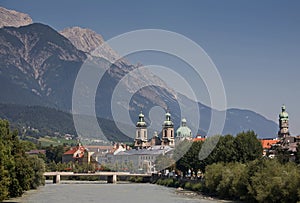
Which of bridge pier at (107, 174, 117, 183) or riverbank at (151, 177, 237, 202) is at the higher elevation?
bridge pier at (107, 174, 117, 183)

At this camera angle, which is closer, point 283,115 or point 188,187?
point 188,187

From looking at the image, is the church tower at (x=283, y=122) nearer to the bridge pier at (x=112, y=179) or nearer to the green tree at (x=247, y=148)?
the bridge pier at (x=112, y=179)

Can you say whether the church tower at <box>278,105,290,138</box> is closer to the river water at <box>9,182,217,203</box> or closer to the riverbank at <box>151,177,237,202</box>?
the riverbank at <box>151,177,237,202</box>

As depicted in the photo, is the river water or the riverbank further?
the riverbank

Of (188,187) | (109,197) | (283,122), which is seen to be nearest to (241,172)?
(109,197)

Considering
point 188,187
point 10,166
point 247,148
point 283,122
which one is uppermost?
point 283,122

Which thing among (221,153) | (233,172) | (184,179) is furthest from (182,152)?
(233,172)

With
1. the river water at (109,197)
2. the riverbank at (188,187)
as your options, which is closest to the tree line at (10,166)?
the river water at (109,197)

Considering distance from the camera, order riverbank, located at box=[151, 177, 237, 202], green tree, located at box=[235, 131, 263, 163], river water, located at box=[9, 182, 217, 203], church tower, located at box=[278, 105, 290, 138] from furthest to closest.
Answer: church tower, located at box=[278, 105, 290, 138] < green tree, located at box=[235, 131, 263, 163] < riverbank, located at box=[151, 177, 237, 202] < river water, located at box=[9, 182, 217, 203]

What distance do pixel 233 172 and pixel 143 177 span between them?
7651 cm

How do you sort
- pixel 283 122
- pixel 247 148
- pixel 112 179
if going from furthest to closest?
pixel 283 122 → pixel 112 179 → pixel 247 148

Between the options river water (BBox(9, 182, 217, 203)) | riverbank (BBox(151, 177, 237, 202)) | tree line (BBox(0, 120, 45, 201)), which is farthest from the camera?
riverbank (BBox(151, 177, 237, 202))

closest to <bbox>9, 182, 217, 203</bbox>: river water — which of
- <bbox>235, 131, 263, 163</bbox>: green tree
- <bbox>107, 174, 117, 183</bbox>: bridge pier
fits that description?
<bbox>235, 131, 263, 163</bbox>: green tree

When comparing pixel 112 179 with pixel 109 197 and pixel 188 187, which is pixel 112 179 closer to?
pixel 188 187
